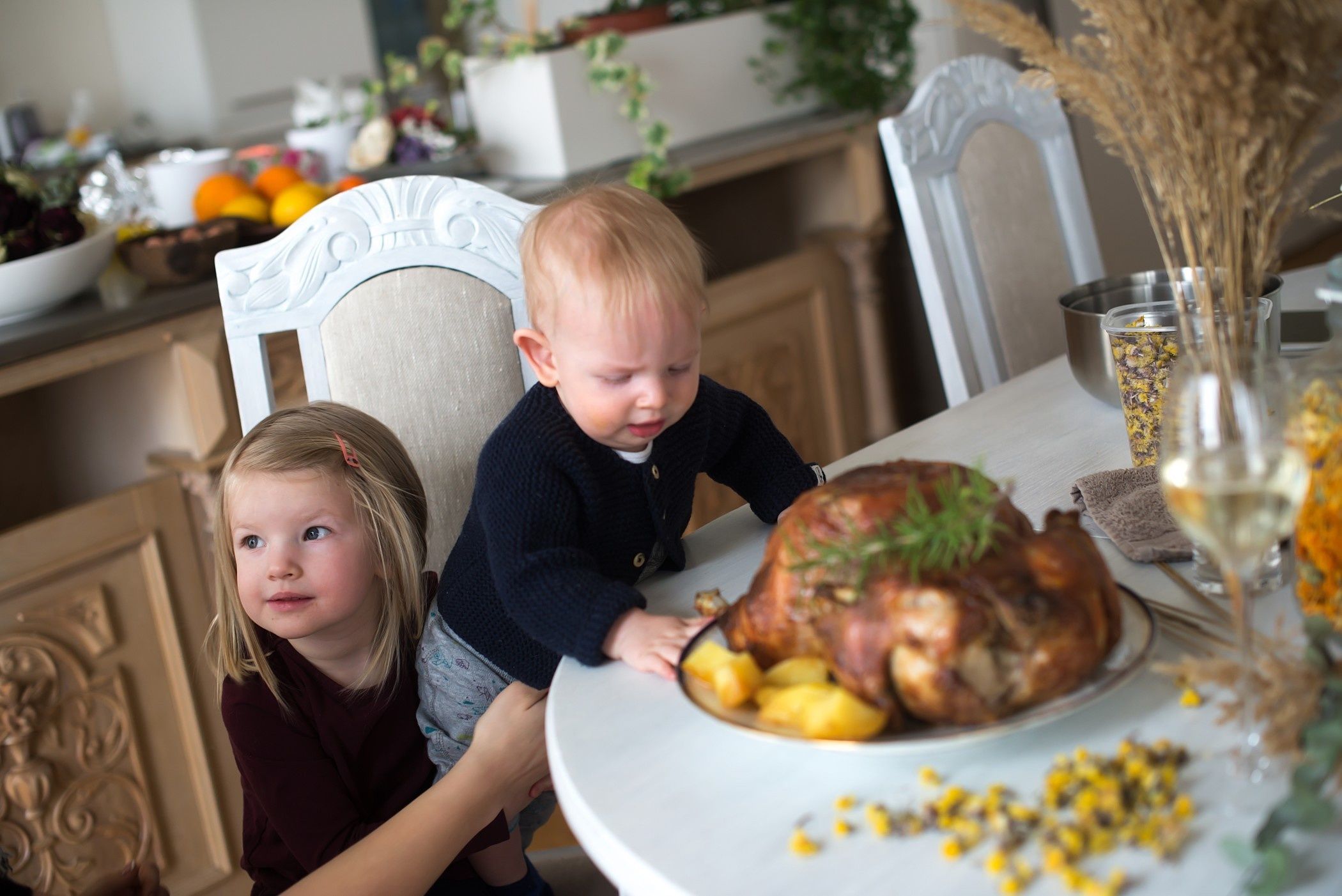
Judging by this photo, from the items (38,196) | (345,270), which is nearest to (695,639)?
(345,270)

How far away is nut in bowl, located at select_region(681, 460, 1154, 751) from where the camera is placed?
2.25 feet

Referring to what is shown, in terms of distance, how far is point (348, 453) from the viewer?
1239 millimetres

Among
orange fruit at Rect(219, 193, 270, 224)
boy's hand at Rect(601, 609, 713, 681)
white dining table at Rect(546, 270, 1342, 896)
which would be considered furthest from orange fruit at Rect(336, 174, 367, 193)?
white dining table at Rect(546, 270, 1342, 896)

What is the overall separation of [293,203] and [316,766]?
4.01 feet

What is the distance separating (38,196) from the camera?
196 centimetres

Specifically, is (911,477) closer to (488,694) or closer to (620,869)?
(620,869)

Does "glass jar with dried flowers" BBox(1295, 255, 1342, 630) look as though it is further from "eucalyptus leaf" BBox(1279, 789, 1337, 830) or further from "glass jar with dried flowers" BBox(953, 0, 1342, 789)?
"eucalyptus leaf" BBox(1279, 789, 1337, 830)

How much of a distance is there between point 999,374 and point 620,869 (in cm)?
120

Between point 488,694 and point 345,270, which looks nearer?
point 488,694

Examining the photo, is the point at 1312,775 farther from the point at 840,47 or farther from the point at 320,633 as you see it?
the point at 840,47

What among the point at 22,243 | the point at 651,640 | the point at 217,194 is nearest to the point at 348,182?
the point at 217,194

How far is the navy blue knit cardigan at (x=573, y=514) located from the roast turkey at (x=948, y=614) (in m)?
0.23

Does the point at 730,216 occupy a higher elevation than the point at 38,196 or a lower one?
lower

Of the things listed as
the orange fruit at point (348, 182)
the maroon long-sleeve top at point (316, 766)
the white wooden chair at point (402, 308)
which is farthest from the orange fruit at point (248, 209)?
the maroon long-sleeve top at point (316, 766)
